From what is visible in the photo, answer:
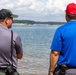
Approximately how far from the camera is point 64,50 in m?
6.32

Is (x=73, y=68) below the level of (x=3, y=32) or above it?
below

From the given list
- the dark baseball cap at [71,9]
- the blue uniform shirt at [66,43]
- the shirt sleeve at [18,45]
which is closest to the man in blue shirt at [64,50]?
the blue uniform shirt at [66,43]

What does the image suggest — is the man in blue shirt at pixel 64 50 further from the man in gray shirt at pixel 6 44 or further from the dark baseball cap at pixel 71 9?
the man in gray shirt at pixel 6 44

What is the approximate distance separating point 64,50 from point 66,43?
13cm

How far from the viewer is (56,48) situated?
629cm

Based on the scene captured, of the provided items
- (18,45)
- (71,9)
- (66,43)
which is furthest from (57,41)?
(18,45)

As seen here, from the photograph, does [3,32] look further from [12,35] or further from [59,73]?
[59,73]

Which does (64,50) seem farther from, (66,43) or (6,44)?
(6,44)

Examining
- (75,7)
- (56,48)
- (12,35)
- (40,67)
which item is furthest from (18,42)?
(40,67)

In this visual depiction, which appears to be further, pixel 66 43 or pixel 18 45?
pixel 18 45

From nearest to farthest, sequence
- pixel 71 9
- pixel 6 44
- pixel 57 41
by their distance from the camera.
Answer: pixel 57 41 → pixel 71 9 → pixel 6 44

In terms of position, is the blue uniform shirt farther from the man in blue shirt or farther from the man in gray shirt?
the man in gray shirt

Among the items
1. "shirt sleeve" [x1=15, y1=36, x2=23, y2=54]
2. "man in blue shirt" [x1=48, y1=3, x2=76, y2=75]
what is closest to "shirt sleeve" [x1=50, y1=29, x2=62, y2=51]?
"man in blue shirt" [x1=48, y1=3, x2=76, y2=75]

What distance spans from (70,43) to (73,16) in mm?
478
